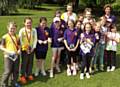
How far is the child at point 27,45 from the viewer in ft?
31.9

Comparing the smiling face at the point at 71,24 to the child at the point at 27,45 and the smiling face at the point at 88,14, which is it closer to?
the smiling face at the point at 88,14

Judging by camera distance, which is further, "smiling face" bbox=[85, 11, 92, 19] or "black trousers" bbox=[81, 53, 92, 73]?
"smiling face" bbox=[85, 11, 92, 19]

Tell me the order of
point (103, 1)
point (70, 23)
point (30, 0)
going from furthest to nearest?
point (30, 0)
point (103, 1)
point (70, 23)

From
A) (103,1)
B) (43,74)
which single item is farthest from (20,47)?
(103,1)

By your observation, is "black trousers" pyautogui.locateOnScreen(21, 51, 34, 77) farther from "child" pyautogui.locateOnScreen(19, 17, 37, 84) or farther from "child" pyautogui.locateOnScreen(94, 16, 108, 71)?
"child" pyautogui.locateOnScreen(94, 16, 108, 71)

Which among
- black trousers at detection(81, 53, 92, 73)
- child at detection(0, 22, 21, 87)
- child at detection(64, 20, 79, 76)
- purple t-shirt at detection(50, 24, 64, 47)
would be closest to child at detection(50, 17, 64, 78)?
purple t-shirt at detection(50, 24, 64, 47)

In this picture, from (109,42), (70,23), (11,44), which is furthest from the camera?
(109,42)

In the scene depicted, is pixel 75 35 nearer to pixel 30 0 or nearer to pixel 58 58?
pixel 58 58

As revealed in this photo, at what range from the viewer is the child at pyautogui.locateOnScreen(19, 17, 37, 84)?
31.9ft

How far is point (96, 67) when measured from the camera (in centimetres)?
1126

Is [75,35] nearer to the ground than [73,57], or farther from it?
farther from it

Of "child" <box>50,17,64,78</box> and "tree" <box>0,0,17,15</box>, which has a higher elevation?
"child" <box>50,17,64,78</box>

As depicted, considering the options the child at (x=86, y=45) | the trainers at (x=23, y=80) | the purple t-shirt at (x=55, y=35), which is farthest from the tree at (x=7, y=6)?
the trainers at (x=23, y=80)

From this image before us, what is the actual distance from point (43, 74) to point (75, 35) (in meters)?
1.44
